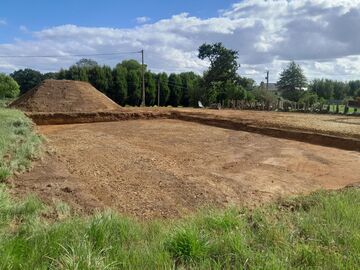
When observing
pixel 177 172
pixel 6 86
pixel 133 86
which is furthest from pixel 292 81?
pixel 177 172

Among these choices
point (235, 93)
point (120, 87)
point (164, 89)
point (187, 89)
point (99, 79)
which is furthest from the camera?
point (187, 89)

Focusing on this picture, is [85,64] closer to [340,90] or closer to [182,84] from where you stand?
[182,84]

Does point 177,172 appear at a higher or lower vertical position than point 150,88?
lower

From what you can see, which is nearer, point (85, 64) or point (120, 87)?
point (120, 87)

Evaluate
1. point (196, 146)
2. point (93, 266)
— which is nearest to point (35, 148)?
point (196, 146)

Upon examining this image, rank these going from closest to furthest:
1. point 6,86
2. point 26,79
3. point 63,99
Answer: point 63,99, point 6,86, point 26,79

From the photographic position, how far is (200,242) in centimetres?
336

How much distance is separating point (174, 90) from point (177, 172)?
4263cm

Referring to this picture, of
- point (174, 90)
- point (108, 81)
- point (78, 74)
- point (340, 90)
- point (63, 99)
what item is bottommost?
point (63, 99)

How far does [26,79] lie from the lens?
199ft

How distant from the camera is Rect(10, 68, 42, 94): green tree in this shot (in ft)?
197

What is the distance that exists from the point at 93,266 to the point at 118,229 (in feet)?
3.15

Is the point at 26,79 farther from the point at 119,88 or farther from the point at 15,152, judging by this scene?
the point at 15,152

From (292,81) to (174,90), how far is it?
64.5ft
